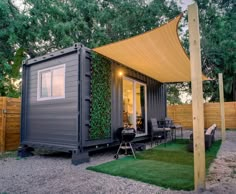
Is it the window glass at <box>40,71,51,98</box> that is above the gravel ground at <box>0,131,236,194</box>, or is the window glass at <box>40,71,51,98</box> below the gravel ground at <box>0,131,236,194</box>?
above

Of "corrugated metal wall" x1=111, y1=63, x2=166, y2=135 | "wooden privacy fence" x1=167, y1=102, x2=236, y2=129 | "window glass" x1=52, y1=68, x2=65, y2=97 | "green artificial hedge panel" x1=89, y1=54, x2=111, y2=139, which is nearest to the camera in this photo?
"green artificial hedge panel" x1=89, y1=54, x2=111, y2=139

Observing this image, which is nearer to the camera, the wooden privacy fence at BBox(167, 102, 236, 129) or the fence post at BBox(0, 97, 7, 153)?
the fence post at BBox(0, 97, 7, 153)

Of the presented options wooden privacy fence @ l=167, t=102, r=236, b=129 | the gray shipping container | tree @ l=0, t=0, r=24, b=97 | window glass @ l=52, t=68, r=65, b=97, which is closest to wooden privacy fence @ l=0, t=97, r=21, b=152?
the gray shipping container

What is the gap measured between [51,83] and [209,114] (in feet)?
35.1

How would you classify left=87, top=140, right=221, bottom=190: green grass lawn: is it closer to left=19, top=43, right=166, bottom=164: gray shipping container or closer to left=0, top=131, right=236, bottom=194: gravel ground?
left=0, top=131, right=236, bottom=194: gravel ground

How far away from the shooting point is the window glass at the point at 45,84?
18.0 ft

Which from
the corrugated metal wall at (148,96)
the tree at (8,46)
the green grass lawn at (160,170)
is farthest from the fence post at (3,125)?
the green grass lawn at (160,170)

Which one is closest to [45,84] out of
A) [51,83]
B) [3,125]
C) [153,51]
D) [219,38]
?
[51,83]

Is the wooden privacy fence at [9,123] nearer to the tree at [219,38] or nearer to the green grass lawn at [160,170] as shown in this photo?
the green grass lawn at [160,170]

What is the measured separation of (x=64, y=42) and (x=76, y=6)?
7.58 ft

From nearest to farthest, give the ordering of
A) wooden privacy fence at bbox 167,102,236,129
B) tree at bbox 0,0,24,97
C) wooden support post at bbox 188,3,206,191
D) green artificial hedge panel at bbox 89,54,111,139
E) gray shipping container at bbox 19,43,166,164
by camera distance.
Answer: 1. wooden support post at bbox 188,3,206,191
2. gray shipping container at bbox 19,43,166,164
3. green artificial hedge panel at bbox 89,54,111,139
4. tree at bbox 0,0,24,97
5. wooden privacy fence at bbox 167,102,236,129

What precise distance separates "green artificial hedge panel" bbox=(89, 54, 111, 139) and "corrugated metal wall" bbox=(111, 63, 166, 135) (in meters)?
0.23

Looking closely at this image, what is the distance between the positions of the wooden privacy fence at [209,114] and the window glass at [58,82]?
1023 cm

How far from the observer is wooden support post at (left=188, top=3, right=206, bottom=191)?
101 inches
